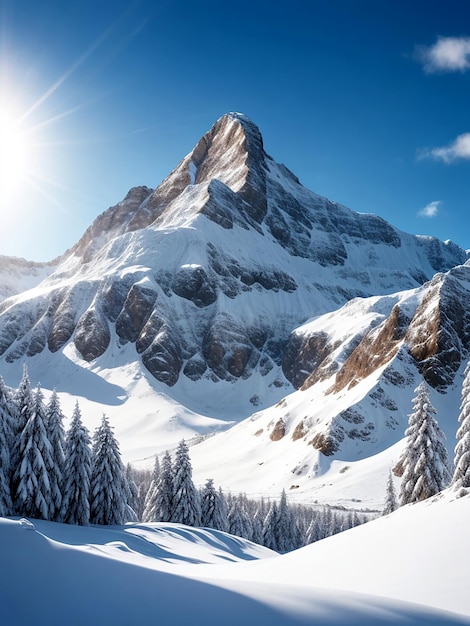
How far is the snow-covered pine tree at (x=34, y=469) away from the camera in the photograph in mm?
28094

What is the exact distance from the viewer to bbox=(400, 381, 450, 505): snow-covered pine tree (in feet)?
104

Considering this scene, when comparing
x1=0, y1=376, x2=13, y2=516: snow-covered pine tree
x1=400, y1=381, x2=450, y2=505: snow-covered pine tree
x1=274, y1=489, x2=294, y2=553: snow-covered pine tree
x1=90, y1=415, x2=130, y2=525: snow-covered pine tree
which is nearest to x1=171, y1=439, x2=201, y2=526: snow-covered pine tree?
x1=90, y1=415, x2=130, y2=525: snow-covered pine tree

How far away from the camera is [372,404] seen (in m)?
101

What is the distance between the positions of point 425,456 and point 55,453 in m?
24.3

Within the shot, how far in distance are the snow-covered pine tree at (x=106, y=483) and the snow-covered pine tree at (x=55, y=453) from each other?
298 centimetres

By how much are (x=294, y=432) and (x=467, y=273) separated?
210 ft

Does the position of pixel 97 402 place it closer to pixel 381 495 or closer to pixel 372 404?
pixel 372 404

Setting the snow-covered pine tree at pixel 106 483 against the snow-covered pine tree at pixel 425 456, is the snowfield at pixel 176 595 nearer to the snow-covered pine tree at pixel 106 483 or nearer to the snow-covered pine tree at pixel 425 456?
the snow-covered pine tree at pixel 425 456

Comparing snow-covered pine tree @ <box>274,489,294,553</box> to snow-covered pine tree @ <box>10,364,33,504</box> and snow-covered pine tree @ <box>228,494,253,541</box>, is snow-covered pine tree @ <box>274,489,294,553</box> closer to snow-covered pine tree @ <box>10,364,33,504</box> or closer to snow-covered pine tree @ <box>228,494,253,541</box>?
snow-covered pine tree @ <box>228,494,253,541</box>

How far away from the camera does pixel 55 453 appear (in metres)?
31.5

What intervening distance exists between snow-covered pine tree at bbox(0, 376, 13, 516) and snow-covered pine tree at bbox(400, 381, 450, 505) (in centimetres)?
2468

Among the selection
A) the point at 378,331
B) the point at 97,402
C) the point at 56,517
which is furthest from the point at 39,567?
the point at 97,402

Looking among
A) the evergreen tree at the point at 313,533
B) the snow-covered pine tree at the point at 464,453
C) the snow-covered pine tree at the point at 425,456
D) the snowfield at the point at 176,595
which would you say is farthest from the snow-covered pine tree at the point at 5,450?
the evergreen tree at the point at 313,533

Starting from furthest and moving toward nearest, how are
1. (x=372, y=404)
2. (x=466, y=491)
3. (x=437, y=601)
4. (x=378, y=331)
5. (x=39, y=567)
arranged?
(x=378, y=331) < (x=372, y=404) < (x=466, y=491) < (x=437, y=601) < (x=39, y=567)
